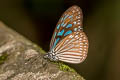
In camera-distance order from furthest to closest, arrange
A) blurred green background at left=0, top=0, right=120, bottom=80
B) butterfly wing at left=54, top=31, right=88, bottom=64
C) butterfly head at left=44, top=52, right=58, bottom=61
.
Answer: blurred green background at left=0, top=0, right=120, bottom=80
butterfly wing at left=54, top=31, right=88, bottom=64
butterfly head at left=44, top=52, right=58, bottom=61

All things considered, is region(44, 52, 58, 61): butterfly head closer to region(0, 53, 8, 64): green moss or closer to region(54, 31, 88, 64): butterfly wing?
region(54, 31, 88, 64): butterfly wing

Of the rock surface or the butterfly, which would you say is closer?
the rock surface

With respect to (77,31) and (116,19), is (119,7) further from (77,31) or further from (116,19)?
(77,31)

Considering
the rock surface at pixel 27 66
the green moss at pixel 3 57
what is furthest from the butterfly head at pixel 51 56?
the green moss at pixel 3 57

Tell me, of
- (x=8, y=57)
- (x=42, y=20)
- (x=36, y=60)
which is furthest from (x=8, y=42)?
(x=42, y=20)

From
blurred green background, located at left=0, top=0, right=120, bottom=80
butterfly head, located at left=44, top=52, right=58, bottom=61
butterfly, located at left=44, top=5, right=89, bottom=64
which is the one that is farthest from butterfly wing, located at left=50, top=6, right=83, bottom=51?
blurred green background, located at left=0, top=0, right=120, bottom=80

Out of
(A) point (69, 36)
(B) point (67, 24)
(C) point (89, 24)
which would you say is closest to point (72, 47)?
(A) point (69, 36)

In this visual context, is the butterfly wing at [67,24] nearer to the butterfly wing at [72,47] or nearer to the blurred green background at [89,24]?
the butterfly wing at [72,47]
